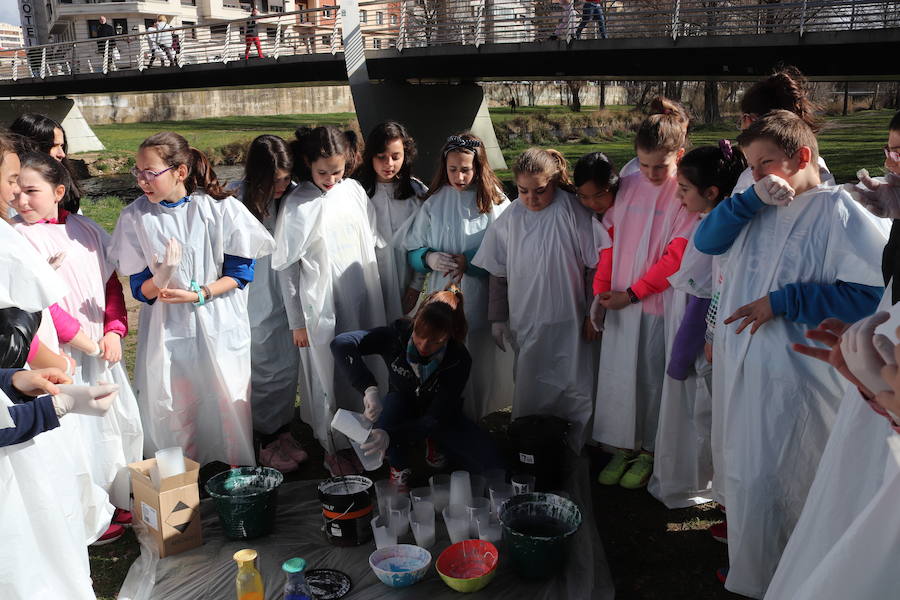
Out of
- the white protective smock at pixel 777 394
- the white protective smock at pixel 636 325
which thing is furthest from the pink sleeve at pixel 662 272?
the white protective smock at pixel 777 394

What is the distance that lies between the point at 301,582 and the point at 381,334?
1178mm

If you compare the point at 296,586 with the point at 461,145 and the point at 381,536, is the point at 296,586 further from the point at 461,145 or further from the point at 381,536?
the point at 461,145

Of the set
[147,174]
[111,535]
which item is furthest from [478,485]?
[147,174]

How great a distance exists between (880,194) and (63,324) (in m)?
2.72

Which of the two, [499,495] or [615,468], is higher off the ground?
[499,495]

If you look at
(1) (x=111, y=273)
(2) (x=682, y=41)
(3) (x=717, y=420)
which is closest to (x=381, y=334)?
(1) (x=111, y=273)

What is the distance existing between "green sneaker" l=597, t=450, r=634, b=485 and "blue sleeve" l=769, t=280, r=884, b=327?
137 centimetres

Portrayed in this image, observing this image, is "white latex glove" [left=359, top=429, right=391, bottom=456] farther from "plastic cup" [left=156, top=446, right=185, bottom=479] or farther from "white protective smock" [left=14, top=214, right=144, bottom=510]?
"white protective smock" [left=14, top=214, right=144, bottom=510]

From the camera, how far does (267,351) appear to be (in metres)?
3.76

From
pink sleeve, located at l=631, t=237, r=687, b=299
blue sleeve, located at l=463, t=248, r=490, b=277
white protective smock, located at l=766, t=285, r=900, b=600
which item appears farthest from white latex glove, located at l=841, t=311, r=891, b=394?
blue sleeve, located at l=463, t=248, r=490, b=277

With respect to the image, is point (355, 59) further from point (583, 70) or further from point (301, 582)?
point (301, 582)

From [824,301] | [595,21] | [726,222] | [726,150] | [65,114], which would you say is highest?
[595,21]

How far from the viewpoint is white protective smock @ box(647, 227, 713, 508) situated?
9.87ft

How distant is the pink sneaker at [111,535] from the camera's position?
10.0 ft
